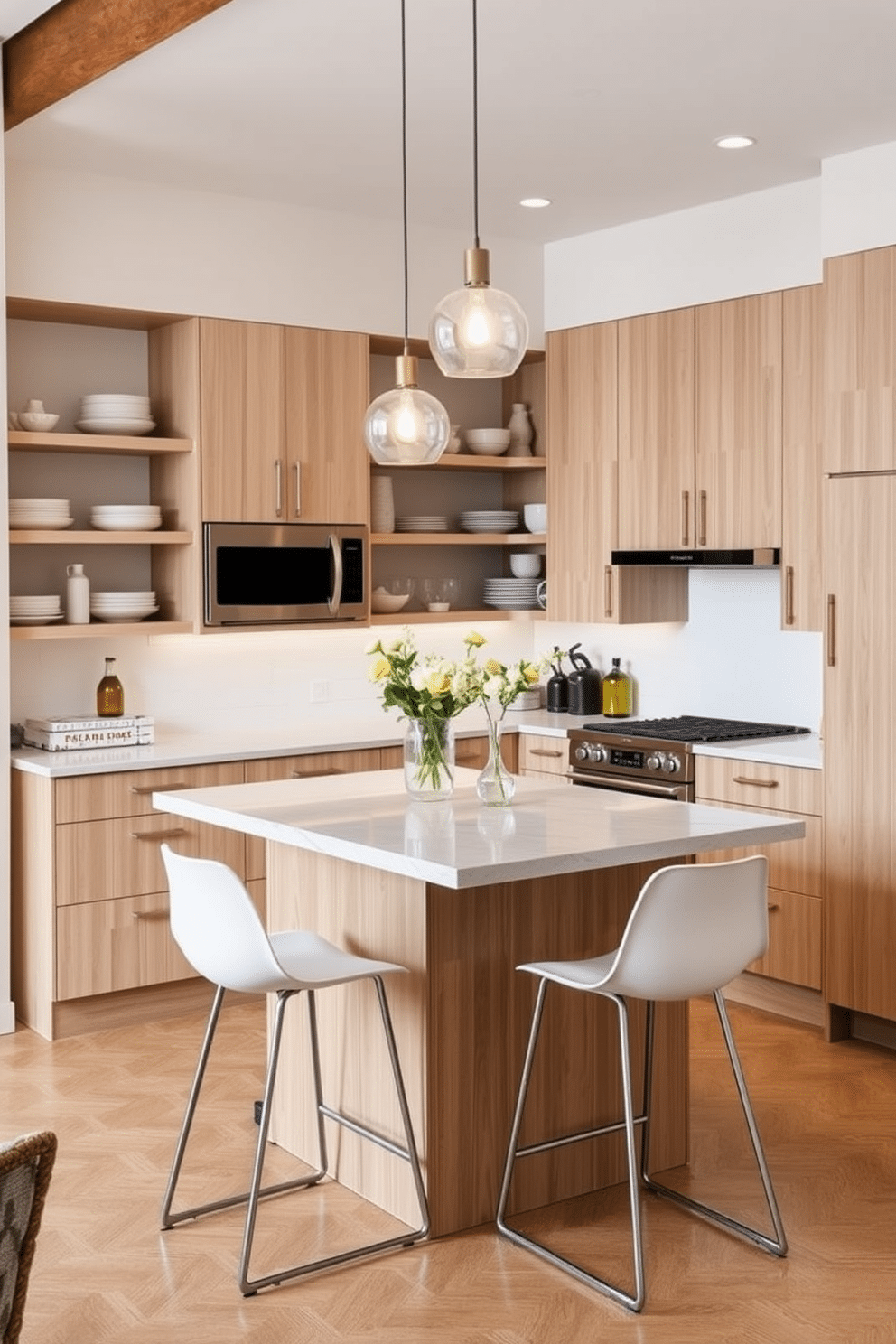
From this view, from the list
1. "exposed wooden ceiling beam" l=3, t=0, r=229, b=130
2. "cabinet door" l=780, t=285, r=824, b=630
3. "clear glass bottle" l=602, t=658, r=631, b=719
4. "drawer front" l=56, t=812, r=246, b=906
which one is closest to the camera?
"exposed wooden ceiling beam" l=3, t=0, r=229, b=130

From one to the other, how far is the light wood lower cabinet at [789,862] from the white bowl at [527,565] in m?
1.54

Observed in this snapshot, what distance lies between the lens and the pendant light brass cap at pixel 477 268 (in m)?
3.12

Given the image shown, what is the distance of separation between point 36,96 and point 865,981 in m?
3.66

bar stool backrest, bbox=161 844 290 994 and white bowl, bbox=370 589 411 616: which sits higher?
white bowl, bbox=370 589 411 616

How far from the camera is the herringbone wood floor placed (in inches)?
119

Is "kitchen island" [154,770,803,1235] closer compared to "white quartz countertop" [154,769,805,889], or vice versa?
"white quartz countertop" [154,769,805,889]

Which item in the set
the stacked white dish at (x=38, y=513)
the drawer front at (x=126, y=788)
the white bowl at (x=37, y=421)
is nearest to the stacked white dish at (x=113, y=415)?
the white bowl at (x=37, y=421)

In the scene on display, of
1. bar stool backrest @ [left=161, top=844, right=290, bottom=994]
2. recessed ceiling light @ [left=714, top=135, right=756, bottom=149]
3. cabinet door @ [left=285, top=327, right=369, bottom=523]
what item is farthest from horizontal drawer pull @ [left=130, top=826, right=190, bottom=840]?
recessed ceiling light @ [left=714, top=135, right=756, bottom=149]

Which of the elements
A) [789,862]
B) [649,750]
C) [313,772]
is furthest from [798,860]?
[313,772]

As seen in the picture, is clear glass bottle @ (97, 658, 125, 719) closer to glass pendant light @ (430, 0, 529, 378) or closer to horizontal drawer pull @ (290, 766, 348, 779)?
horizontal drawer pull @ (290, 766, 348, 779)

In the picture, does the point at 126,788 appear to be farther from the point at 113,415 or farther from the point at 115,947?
the point at 113,415

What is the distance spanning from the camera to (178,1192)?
12.0 feet

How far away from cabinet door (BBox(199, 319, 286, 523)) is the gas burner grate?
149cm

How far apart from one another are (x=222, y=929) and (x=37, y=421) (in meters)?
2.48
